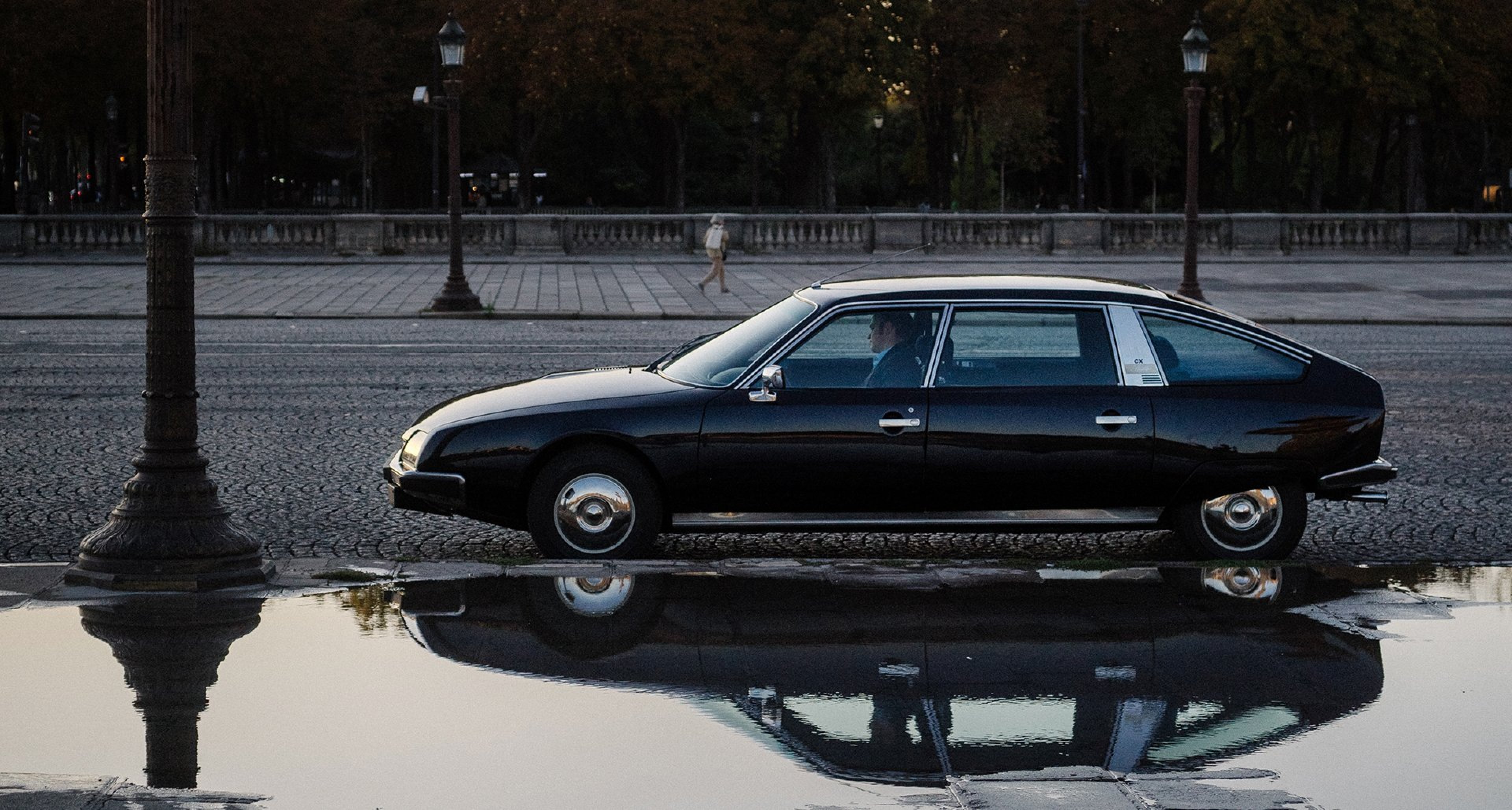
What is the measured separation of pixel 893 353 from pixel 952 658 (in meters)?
2.35

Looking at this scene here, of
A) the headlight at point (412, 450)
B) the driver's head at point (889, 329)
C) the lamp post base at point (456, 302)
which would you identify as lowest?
the headlight at point (412, 450)

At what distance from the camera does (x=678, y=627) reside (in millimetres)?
7156

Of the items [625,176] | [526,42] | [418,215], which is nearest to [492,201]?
[625,176]

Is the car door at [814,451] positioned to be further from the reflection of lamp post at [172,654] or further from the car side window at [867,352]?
the reflection of lamp post at [172,654]

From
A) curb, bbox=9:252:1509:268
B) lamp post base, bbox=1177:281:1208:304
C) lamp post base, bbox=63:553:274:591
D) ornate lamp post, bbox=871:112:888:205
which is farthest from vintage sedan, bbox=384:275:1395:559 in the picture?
ornate lamp post, bbox=871:112:888:205

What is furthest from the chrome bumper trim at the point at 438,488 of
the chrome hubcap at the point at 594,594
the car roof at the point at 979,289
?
the car roof at the point at 979,289

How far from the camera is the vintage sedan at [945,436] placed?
859 cm

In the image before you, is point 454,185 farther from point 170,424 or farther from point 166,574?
point 166,574

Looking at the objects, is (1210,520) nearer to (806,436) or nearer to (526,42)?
(806,436)

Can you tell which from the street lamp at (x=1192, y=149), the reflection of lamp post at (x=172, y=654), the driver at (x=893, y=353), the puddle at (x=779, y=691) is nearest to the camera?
the puddle at (x=779, y=691)

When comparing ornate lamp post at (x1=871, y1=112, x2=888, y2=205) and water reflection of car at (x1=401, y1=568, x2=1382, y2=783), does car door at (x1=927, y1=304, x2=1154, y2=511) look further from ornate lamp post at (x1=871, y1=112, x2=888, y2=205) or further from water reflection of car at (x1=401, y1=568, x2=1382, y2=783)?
ornate lamp post at (x1=871, y1=112, x2=888, y2=205)

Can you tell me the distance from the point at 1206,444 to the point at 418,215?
38.2 m

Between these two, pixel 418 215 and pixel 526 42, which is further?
pixel 526 42

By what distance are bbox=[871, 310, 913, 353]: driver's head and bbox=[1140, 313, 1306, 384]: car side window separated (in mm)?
1143
